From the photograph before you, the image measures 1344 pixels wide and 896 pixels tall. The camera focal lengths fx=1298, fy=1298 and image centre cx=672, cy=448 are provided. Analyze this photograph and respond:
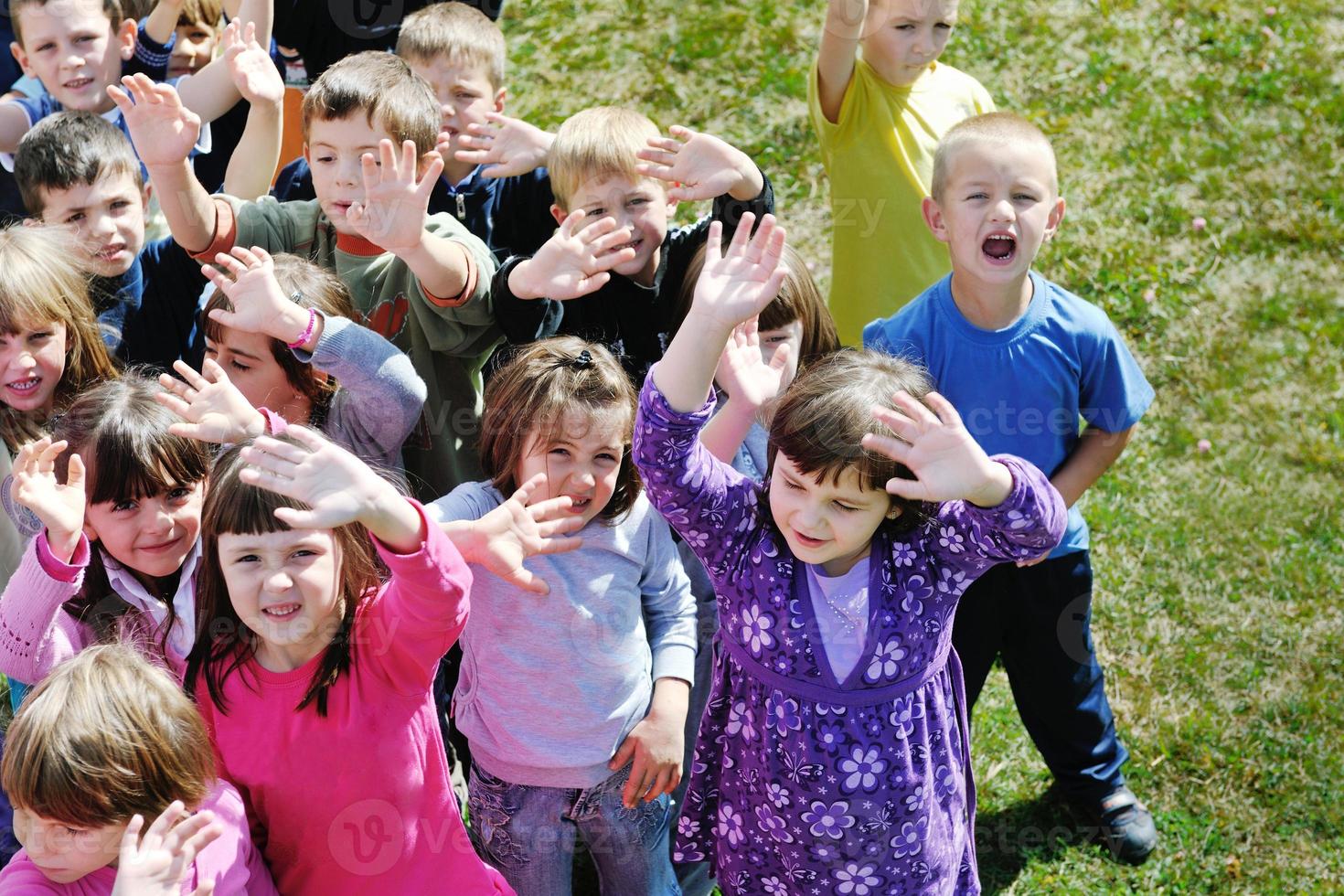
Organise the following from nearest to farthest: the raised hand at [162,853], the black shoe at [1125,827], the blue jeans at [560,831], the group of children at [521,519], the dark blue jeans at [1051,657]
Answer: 1. the raised hand at [162,853]
2. the group of children at [521,519]
3. the blue jeans at [560,831]
4. the dark blue jeans at [1051,657]
5. the black shoe at [1125,827]

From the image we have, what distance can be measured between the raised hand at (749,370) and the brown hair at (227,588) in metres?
0.78

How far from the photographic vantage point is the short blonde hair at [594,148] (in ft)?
10.7

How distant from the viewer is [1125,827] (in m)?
3.37

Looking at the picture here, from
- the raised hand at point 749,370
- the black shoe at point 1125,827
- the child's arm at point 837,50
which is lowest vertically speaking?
the black shoe at point 1125,827

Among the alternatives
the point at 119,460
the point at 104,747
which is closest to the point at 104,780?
the point at 104,747

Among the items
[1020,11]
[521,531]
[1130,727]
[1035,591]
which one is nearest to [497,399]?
[521,531]

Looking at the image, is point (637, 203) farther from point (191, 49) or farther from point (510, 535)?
point (191, 49)

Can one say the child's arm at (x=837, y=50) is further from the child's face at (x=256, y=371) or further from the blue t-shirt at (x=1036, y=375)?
the child's face at (x=256, y=371)

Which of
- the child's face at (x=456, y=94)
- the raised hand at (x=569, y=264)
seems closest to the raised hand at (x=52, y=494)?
the raised hand at (x=569, y=264)

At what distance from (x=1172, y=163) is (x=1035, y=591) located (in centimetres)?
318

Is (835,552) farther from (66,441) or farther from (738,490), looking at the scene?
(66,441)

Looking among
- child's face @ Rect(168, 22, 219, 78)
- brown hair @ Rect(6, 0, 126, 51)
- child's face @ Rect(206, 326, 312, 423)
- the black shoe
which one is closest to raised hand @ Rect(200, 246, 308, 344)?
child's face @ Rect(206, 326, 312, 423)

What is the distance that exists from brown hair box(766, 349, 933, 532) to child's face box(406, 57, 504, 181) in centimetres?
168

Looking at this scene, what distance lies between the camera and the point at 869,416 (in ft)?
7.75
